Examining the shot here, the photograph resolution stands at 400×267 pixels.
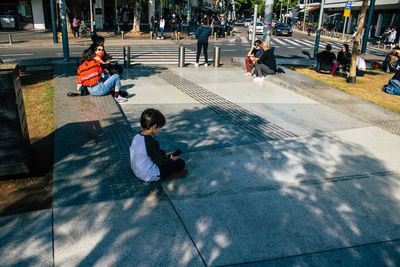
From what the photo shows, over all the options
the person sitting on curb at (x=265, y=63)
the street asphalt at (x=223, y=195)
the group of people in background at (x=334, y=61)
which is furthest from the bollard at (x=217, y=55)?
the street asphalt at (x=223, y=195)

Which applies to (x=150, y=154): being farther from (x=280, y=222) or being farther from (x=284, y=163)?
(x=284, y=163)

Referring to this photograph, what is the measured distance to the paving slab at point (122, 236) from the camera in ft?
10.2

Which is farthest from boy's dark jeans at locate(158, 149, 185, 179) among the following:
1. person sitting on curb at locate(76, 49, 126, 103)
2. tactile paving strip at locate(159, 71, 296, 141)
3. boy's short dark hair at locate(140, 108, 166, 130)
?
person sitting on curb at locate(76, 49, 126, 103)

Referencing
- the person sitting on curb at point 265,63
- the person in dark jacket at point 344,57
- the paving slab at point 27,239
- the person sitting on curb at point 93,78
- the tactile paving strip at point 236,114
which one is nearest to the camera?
the paving slab at point 27,239

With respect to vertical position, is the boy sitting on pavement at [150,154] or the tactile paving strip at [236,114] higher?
the boy sitting on pavement at [150,154]

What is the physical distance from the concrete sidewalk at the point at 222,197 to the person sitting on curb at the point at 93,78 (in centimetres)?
66

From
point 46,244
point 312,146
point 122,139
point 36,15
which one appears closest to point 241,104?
point 312,146

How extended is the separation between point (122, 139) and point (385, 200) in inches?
157

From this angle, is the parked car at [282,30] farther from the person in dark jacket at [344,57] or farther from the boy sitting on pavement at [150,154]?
the boy sitting on pavement at [150,154]

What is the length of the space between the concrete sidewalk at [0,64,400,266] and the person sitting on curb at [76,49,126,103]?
66 centimetres

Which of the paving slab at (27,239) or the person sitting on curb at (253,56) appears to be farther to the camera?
the person sitting on curb at (253,56)

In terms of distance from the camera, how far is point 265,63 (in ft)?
39.3

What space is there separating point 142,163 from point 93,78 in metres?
4.64

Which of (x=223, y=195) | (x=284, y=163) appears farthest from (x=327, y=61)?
(x=223, y=195)
